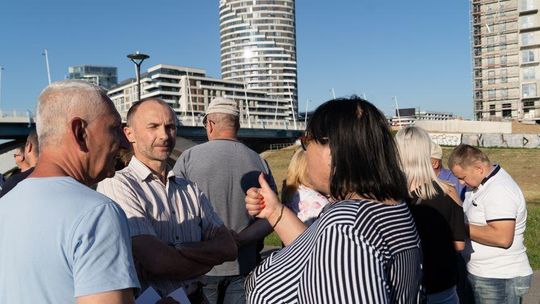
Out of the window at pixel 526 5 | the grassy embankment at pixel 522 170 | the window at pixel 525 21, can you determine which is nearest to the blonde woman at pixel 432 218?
the grassy embankment at pixel 522 170

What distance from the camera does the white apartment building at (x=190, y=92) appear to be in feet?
459

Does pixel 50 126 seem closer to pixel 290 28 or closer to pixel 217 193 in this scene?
pixel 217 193

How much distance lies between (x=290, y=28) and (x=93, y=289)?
6854 inches

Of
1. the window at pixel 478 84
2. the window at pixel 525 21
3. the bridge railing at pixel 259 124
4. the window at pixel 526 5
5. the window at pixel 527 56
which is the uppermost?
the window at pixel 526 5

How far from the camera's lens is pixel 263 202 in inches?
99.7

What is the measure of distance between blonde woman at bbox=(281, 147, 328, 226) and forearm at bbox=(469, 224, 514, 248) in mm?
1091

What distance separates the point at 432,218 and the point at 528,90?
93.5 meters

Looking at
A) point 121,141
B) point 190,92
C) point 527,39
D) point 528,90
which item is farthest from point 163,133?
point 190,92

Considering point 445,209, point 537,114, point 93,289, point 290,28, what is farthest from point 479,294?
point 290,28

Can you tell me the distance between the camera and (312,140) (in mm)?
2135

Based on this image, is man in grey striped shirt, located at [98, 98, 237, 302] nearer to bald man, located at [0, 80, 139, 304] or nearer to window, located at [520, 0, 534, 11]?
bald man, located at [0, 80, 139, 304]

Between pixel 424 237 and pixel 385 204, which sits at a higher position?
pixel 385 204

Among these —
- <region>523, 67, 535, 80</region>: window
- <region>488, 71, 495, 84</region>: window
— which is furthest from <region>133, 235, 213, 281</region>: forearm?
<region>488, 71, 495, 84</region>: window

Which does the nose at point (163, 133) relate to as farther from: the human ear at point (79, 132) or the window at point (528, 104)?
the window at point (528, 104)
